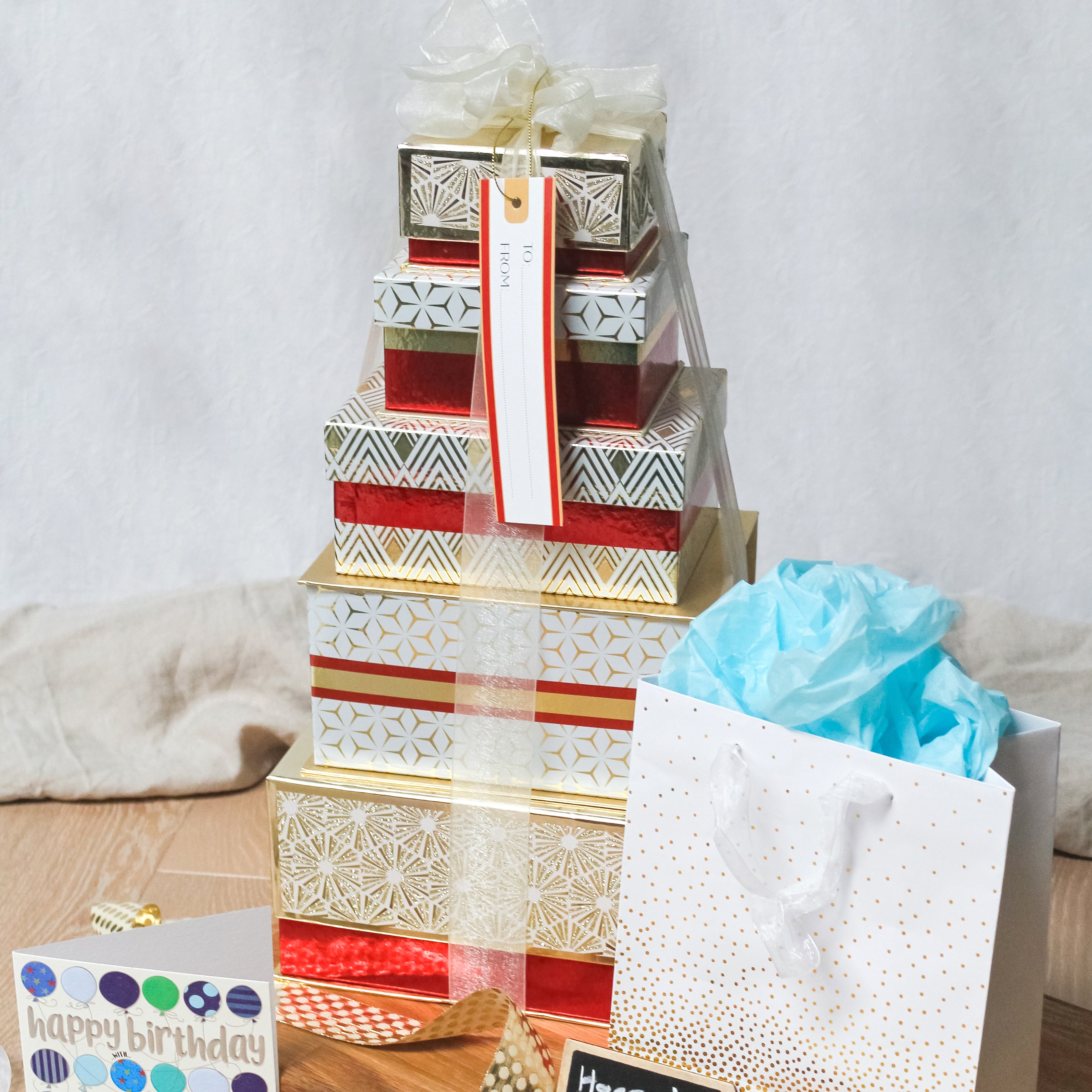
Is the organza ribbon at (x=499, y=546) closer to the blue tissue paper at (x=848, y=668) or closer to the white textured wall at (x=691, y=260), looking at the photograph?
the blue tissue paper at (x=848, y=668)

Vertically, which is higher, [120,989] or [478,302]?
[478,302]

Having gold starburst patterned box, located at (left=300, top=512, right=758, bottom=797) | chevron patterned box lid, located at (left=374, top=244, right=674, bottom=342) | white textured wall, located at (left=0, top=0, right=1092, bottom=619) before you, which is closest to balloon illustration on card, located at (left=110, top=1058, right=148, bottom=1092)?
gold starburst patterned box, located at (left=300, top=512, right=758, bottom=797)

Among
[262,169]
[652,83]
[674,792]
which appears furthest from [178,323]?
[674,792]

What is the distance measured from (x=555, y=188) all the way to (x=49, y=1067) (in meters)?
0.57

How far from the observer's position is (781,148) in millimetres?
1391

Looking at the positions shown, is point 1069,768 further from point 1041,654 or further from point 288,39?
point 288,39

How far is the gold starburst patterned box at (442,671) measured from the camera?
849 mm

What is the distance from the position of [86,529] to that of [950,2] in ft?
3.59

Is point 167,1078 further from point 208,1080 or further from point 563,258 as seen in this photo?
point 563,258

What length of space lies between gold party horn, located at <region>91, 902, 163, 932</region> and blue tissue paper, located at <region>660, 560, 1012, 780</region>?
0.41m

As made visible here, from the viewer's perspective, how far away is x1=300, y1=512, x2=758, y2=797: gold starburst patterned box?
85 cm

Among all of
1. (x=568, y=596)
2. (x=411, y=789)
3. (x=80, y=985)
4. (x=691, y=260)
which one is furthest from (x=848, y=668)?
(x=691, y=260)

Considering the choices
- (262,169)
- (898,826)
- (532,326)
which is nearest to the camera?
(898,826)

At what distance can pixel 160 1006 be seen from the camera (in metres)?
0.73
